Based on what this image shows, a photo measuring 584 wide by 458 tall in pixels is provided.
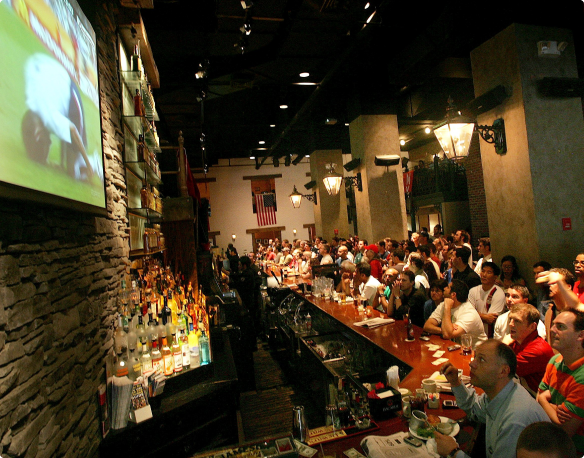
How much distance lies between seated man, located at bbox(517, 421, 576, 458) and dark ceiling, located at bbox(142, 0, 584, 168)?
441 cm

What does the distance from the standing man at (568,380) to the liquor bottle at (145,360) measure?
266 cm

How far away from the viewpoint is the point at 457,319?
151 inches

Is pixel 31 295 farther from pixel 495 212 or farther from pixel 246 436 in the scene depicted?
pixel 495 212

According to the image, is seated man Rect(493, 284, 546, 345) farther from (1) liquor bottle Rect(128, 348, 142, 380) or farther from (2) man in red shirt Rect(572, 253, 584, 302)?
(1) liquor bottle Rect(128, 348, 142, 380)

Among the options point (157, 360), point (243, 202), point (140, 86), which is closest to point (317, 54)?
point (140, 86)

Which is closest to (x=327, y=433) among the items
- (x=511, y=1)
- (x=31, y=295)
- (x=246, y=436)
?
(x=31, y=295)

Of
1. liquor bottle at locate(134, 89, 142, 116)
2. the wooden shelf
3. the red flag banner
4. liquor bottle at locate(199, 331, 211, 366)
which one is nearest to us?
liquor bottle at locate(199, 331, 211, 366)

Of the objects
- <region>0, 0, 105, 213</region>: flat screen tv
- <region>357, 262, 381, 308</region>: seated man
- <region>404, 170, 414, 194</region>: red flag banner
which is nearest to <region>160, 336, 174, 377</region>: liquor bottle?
<region>0, 0, 105, 213</region>: flat screen tv

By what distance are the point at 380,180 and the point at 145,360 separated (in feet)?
24.1

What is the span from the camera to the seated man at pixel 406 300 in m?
4.69

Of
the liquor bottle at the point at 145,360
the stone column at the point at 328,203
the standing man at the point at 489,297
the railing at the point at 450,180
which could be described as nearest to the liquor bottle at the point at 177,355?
the liquor bottle at the point at 145,360

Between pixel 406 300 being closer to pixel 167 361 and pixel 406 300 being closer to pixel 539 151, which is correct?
pixel 539 151

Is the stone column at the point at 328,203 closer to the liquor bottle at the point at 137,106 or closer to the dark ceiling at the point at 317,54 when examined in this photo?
the dark ceiling at the point at 317,54

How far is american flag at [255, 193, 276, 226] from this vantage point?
762 inches
